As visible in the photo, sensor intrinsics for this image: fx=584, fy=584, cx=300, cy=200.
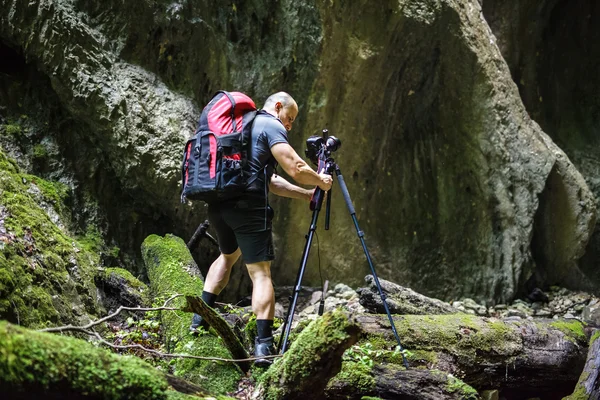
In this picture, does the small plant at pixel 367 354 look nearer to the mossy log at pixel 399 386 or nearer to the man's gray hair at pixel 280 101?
the mossy log at pixel 399 386

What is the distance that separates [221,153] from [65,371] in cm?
224

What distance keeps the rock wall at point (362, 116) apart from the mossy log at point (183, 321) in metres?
1.03

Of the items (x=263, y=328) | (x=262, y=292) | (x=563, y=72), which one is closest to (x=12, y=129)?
(x=262, y=292)

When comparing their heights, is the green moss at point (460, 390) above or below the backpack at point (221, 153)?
below

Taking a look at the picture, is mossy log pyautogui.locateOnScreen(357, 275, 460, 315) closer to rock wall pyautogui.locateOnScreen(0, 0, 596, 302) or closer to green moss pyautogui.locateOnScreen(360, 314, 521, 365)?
green moss pyautogui.locateOnScreen(360, 314, 521, 365)

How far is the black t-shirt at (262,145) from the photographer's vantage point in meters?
4.30

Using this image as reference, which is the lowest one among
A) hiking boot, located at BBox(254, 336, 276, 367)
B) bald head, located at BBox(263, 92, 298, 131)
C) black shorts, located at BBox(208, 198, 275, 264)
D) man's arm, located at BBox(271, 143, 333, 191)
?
hiking boot, located at BBox(254, 336, 276, 367)

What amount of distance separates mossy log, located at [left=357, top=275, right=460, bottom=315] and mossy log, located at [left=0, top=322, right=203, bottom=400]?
286 centimetres

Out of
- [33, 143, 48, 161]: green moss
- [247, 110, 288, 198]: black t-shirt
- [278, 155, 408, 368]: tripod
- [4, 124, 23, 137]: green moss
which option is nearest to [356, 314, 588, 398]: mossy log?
[278, 155, 408, 368]: tripod

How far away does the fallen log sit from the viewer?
448 cm

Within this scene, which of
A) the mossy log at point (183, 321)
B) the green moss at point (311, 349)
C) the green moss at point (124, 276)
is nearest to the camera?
the green moss at point (311, 349)

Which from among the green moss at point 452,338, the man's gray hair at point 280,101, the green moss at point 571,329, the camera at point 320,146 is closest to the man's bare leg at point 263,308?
the green moss at point 452,338

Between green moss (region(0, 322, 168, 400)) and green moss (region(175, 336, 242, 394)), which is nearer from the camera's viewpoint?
green moss (region(0, 322, 168, 400))

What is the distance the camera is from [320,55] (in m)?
7.70
